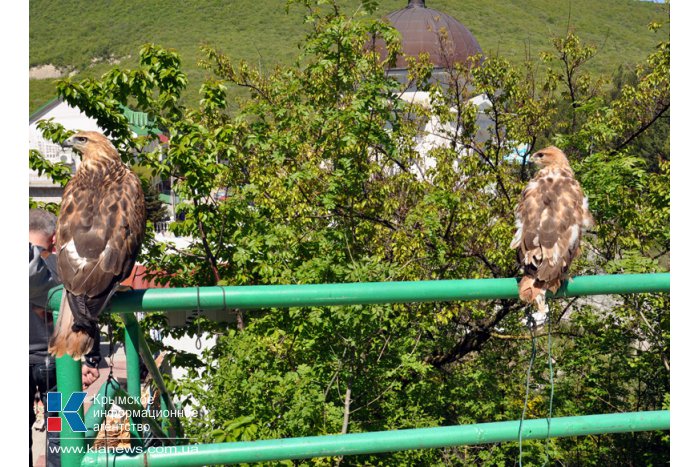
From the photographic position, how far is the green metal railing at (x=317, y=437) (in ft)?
7.23

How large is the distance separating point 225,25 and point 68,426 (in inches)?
3245

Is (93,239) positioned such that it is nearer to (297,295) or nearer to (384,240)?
(297,295)

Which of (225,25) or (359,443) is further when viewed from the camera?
(225,25)

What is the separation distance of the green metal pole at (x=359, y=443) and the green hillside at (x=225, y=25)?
198 ft

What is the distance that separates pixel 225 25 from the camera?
79938 mm

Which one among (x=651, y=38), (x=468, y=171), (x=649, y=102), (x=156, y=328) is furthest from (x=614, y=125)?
(x=651, y=38)

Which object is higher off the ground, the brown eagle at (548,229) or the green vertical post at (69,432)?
the brown eagle at (548,229)

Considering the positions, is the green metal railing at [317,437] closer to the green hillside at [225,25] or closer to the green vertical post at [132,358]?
the green vertical post at [132,358]

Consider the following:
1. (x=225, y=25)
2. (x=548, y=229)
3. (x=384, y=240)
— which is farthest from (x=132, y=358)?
(x=225, y=25)

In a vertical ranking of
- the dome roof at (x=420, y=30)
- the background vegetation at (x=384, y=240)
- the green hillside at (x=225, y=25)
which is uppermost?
the green hillside at (x=225, y=25)

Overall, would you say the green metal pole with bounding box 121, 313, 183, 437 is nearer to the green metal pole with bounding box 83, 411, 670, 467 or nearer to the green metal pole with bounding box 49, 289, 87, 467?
the green metal pole with bounding box 49, 289, 87, 467

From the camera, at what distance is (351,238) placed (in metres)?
8.79

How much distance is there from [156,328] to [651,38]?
80.1 meters

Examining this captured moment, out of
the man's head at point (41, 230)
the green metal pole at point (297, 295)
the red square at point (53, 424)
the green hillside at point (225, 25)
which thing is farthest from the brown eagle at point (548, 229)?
the green hillside at point (225, 25)
